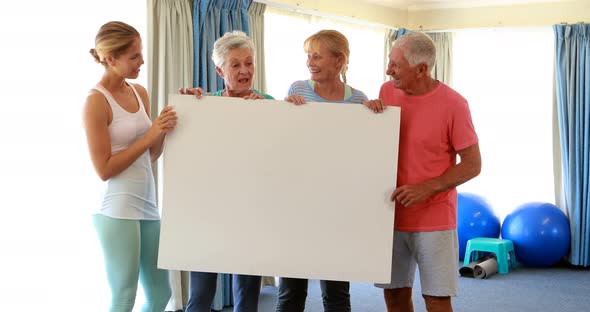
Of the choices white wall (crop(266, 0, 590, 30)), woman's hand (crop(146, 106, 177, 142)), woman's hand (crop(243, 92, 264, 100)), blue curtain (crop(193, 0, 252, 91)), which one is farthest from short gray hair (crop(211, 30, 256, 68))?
white wall (crop(266, 0, 590, 30))

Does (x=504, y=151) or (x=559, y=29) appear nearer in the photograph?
(x=559, y=29)

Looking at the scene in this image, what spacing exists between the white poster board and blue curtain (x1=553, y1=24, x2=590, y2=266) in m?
3.84

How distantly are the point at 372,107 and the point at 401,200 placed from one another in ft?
1.16

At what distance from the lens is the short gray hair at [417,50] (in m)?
2.54

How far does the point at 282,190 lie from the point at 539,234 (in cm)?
375

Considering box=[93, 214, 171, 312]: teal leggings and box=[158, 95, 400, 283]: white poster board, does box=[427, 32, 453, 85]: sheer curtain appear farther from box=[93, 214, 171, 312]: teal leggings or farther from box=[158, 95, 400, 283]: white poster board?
box=[93, 214, 171, 312]: teal leggings

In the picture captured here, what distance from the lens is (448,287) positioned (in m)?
2.55

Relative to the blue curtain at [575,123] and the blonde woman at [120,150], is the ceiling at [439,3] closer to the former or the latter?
the blue curtain at [575,123]

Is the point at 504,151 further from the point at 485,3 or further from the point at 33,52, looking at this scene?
the point at 33,52

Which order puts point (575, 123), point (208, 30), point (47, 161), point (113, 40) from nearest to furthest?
point (113, 40), point (47, 161), point (208, 30), point (575, 123)

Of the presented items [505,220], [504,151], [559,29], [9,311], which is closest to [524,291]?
[505,220]

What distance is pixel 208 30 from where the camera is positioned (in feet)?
14.4

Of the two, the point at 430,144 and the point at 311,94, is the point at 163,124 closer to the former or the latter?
the point at 311,94

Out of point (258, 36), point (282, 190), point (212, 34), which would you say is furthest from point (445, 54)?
point (282, 190)
